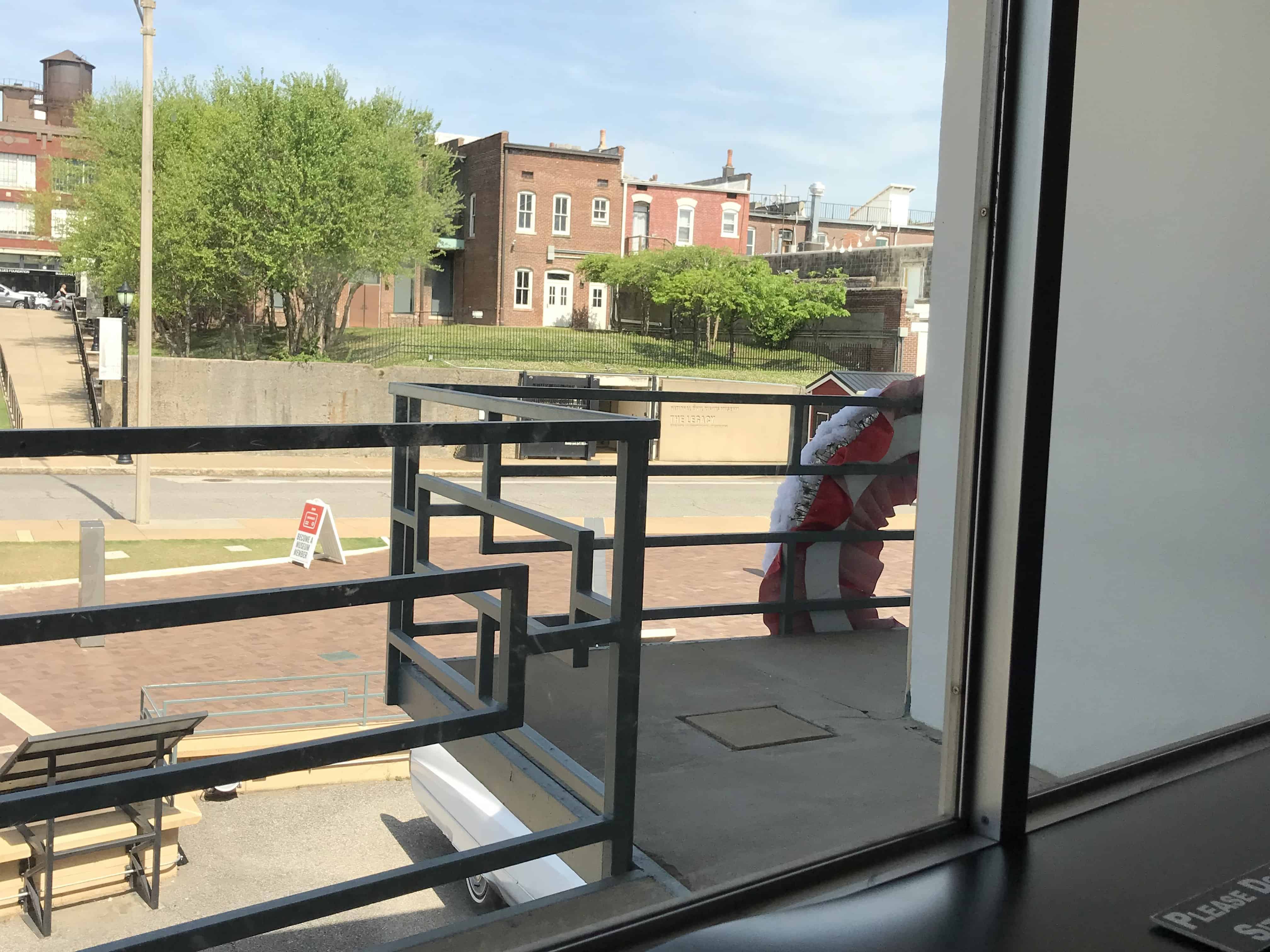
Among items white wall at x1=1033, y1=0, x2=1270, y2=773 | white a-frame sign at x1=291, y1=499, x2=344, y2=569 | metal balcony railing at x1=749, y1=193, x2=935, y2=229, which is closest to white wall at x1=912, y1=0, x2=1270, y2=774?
white wall at x1=1033, y1=0, x2=1270, y2=773

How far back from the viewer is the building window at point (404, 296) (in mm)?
3549

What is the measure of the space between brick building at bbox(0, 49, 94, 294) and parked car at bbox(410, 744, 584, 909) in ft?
4.38

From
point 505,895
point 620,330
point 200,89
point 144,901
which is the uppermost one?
point 200,89

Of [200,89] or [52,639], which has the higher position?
[200,89]

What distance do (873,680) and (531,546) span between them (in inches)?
43.4

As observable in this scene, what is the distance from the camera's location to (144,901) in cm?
172

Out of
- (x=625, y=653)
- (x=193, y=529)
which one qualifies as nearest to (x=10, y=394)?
(x=193, y=529)

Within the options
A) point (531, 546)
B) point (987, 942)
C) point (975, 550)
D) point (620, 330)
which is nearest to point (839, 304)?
point (620, 330)

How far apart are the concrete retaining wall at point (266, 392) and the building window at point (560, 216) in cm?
112

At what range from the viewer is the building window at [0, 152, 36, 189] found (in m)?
1.92

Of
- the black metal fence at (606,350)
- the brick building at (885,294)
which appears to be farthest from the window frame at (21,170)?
the brick building at (885,294)

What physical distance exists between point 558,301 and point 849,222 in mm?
887

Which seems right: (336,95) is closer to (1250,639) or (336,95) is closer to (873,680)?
(873,680)

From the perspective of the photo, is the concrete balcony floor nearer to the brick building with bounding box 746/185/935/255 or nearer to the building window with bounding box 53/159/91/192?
the brick building with bounding box 746/185/935/255
